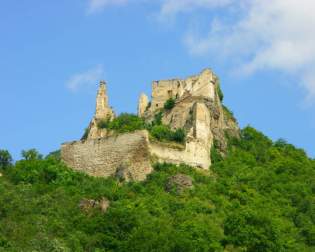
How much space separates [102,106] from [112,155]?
22.8 feet

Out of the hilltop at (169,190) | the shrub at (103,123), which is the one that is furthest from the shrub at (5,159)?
the shrub at (103,123)

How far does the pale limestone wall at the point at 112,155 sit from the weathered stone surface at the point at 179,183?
1571 mm

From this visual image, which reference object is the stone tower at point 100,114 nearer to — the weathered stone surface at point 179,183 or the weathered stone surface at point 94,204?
the weathered stone surface at point 179,183

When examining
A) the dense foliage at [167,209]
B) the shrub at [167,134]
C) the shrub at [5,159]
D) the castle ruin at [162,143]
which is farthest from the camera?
the shrub at [5,159]

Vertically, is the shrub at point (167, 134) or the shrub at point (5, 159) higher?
the shrub at point (167, 134)

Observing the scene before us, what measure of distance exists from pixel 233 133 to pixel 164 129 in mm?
7276

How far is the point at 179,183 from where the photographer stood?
5934 centimetres

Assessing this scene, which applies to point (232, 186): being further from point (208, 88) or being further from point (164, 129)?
point (208, 88)

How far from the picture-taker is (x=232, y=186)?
6128 centimetres

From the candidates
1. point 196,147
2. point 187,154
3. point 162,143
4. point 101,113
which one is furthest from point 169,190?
point 101,113

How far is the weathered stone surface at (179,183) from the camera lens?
58938 mm

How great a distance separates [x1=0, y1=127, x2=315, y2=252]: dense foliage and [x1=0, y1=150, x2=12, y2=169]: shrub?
163 centimetres

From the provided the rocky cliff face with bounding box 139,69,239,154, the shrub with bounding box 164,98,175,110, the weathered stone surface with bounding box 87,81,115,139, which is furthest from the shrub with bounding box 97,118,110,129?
the shrub with bounding box 164,98,175,110

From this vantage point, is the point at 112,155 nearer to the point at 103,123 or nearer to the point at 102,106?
the point at 103,123
